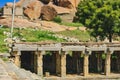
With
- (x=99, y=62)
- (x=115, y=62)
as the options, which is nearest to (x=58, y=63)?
(x=99, y=62)

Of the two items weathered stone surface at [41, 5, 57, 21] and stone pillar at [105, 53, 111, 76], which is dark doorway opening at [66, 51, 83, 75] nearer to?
stone pillar at [105, 53, 111, 76]

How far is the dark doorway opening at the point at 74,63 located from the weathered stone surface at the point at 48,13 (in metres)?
35.5

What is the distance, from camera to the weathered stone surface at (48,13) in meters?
82.4

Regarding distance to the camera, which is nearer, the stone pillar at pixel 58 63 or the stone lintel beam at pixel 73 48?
the stone lintel beam at pixel 73 48

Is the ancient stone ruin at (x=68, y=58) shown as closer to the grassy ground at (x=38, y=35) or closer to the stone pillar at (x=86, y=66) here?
the stone pillar at (x=86, y=66)

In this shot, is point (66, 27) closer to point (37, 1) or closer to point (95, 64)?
point (37, 1)

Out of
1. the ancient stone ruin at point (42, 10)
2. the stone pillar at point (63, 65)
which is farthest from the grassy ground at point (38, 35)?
the stone pillar at point (63, 65)

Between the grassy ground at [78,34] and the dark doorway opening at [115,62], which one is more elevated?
the grassy ground at [78,34]

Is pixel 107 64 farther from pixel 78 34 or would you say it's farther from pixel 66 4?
pixel 66 4

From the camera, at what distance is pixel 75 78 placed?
139 feet

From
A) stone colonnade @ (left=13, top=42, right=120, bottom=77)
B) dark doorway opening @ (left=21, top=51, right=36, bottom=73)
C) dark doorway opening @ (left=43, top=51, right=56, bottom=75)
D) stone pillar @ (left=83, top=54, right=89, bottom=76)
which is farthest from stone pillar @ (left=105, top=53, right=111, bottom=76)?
dark doorway opening @ (left=21, top=51, right=36, bottom=73)

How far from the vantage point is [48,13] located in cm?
8256

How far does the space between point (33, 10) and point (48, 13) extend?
3304 millimetres

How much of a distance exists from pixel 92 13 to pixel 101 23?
15.9ft
